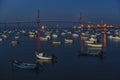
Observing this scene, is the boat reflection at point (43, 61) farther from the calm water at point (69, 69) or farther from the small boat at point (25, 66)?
the small boat at point (25, 66)

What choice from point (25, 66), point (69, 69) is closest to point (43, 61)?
point (25, 66)

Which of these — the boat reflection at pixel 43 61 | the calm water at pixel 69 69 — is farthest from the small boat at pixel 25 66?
the boat reflection at pixel 43 61

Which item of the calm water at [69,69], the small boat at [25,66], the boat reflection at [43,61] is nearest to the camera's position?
the calm water at [69,69]

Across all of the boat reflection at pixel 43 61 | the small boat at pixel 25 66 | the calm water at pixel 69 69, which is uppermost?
the small boat at pixel 25 66

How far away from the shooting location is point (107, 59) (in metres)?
20.9

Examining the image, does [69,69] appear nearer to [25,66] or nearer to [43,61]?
[25,66]

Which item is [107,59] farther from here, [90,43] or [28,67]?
[90,43]

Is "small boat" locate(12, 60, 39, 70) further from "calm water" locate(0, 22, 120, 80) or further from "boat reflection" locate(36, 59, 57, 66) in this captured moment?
"boat reflection" locate(36, 59, 57, 66)

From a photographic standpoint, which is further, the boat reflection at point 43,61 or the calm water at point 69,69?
the boat reflection at point 43,61

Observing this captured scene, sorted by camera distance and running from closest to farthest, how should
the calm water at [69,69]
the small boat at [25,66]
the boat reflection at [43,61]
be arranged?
the calm water at [69,69] → the small boat at [25,66] → the boat reflection at [43,61]

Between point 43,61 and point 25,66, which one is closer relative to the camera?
point 25,66

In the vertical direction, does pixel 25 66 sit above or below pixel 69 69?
above

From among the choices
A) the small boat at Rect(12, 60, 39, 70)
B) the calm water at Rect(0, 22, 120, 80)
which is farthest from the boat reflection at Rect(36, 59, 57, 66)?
the small boat at Rect(12, 60, 39, 70)

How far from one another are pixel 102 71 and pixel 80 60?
3.84 meters
